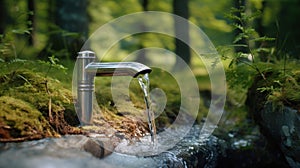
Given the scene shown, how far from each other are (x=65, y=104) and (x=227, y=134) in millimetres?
1769

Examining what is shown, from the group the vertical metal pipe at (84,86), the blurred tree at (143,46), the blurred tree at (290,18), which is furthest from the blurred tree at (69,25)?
the blurred tree at (290,18)

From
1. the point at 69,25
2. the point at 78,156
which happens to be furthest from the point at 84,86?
the point at 69,25

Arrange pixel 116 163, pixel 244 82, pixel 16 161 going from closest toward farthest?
pixel 16 161, pixel 116 163, pixel 244 82

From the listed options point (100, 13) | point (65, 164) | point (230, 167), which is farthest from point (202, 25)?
point (65, 164)

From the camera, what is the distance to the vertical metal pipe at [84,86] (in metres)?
2.15

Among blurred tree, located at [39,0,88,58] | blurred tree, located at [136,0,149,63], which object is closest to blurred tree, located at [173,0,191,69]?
blurred tree, located at [136,0,149,63]

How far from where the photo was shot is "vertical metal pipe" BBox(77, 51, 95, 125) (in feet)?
7.06

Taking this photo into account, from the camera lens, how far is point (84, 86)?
7.07 ft

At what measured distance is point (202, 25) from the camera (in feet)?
28.1

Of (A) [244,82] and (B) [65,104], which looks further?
(A) [244,82]

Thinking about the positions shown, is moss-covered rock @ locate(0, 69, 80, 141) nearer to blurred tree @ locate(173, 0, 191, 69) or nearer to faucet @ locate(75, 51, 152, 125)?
faucet @ locate(75, 51, 152, 125)

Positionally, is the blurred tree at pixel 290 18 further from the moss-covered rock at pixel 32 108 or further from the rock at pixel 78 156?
the moss-covered rock at pixel 32 108

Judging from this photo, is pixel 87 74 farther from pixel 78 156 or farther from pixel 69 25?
pixel 69 25

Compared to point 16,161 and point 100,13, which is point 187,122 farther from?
point 100,13
